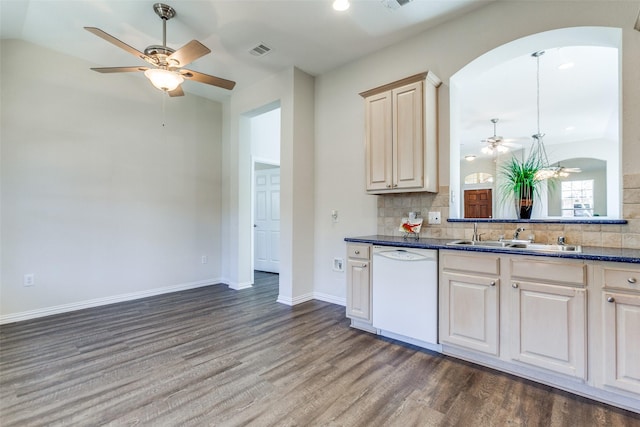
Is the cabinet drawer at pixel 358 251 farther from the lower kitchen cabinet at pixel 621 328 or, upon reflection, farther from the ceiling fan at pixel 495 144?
the ceiling fan at pixel 495 144

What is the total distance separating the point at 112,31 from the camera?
9.90 ft

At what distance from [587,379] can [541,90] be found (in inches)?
159

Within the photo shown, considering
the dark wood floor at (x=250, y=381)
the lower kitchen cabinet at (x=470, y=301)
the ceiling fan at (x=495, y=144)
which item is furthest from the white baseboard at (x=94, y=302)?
the ceiling fan at (x=495, y=144)

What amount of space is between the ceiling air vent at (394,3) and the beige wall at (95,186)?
10.6 feet

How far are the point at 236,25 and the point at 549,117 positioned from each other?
5462 millimetres

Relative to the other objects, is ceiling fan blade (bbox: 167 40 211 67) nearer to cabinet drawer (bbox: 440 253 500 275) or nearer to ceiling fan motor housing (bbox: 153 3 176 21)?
ceiling fan motor housing (bbox: 153 3 176 21)

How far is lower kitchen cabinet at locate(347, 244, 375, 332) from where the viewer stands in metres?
2.88

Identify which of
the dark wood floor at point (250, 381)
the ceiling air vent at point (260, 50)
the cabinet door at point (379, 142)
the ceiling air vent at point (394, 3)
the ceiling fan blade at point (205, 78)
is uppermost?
the ceiling air vent at point (260, 50)

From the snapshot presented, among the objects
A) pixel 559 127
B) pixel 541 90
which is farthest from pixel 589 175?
pixel 541 90

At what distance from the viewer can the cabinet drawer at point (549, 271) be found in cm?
181

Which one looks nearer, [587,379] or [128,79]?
[587,379]

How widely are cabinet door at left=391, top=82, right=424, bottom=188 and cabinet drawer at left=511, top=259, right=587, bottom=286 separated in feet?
3.57

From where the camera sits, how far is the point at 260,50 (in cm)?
345

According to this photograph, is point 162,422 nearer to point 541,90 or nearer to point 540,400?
point 540,400
